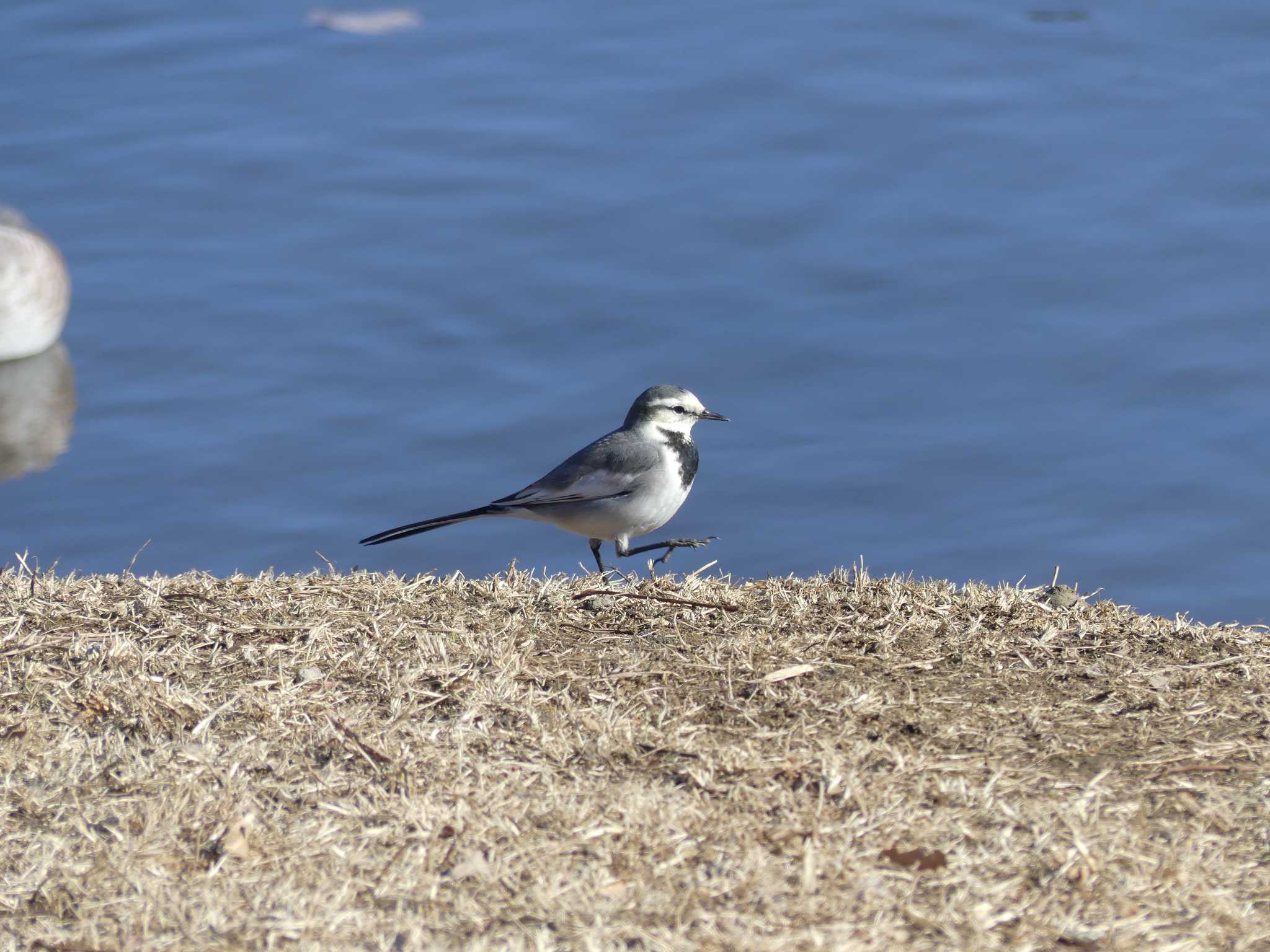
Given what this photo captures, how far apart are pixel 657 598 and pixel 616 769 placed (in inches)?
47.3

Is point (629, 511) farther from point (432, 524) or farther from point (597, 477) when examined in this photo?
point (432, 524)

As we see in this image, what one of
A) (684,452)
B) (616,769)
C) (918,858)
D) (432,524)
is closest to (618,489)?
(684,452)

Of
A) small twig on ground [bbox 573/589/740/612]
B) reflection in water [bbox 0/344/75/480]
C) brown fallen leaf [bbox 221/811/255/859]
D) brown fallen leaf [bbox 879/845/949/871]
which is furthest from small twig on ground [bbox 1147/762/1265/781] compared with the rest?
reflection in water [bbox 0/344/75/480]

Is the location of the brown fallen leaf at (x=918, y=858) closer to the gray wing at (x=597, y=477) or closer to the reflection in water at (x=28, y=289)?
the gray wing at (x=597, y=477)

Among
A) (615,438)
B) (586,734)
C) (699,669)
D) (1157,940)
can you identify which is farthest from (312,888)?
(615,438)

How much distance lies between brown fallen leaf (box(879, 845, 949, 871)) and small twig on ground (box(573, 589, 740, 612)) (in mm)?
1598

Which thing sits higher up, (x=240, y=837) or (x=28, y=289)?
(x=240, y=837)

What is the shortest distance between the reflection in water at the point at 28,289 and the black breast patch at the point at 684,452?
17.0 ft

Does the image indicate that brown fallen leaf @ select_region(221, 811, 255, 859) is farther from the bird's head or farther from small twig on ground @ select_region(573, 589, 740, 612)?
the bird's head

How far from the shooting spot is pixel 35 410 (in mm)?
10055

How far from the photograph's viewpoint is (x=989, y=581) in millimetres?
8102

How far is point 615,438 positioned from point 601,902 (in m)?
3.14

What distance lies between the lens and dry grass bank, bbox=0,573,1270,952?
3473mm

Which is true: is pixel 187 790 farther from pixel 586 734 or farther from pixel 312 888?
pixel 586 734
